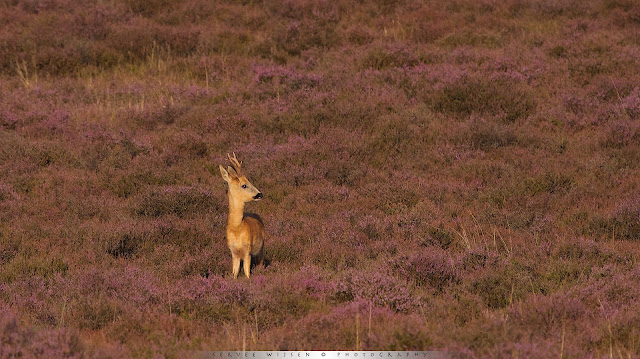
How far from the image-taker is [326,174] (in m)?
10.6

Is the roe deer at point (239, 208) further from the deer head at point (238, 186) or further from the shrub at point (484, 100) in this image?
the shrub at point (484, 100)

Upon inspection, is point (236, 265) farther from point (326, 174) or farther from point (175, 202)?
point (326, 174)

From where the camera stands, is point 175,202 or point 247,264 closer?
point 247,264

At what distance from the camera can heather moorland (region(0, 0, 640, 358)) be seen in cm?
581

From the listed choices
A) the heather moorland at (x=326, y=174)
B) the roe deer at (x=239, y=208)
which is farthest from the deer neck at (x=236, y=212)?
the heather moorland at (x=326, y=174)

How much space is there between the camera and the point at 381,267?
6.98 m

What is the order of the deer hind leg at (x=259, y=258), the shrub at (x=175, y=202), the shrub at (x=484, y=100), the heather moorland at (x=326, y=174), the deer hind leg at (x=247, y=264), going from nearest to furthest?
the heather moorland at (x=326, y=174) → the deer hind leg at (x=247, y=264) → the deer hind leg at (x=259, y=258) → the shrub at (x=175, y=202) → the shrub at (x=484, y=100)

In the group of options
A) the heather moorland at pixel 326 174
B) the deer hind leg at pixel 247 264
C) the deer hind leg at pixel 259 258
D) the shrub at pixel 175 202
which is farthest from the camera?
the shrub at pixel 175 202

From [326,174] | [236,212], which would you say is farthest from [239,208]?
[326,174]

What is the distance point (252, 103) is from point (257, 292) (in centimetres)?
753

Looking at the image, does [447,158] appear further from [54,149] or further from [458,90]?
[54,149]

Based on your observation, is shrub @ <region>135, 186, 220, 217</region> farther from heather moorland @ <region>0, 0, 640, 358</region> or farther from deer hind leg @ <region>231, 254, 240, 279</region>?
deer hind leg @ <region>231, 254, 240, 279</region>

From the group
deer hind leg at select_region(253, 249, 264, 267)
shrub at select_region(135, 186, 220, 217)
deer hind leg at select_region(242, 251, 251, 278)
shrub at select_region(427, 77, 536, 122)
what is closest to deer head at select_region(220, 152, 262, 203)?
deer hind leg at select_region(242, 251, 251, 278)

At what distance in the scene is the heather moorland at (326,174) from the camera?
19.1 ft
